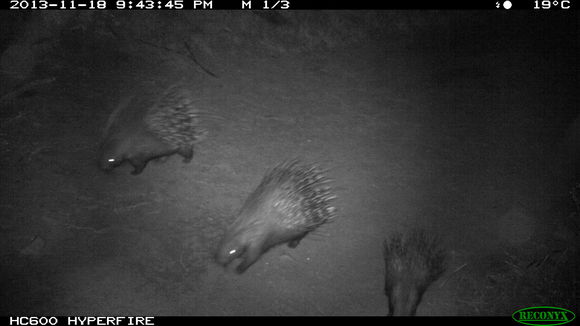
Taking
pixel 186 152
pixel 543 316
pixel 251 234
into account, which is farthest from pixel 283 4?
pixel 543 316

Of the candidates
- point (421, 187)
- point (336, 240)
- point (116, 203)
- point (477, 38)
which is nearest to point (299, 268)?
point (336, 240)

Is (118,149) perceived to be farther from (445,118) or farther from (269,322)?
(445,118)

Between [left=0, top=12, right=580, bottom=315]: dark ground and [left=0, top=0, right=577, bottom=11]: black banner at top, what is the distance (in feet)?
0.58

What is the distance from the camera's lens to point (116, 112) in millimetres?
2986

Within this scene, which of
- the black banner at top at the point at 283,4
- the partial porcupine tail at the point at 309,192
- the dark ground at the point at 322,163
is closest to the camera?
the partial porcupine tail at the point at 309,192

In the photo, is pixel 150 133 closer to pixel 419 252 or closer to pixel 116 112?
pixel 116 112

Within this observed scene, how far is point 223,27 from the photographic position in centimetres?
335

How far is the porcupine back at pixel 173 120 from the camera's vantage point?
2.72 metres

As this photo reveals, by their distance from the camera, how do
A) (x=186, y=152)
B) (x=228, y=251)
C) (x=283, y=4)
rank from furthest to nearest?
(x=283, y=4) → (x=186, y=152) → (x=228, y=251)

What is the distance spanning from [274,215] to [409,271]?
98 centimetres

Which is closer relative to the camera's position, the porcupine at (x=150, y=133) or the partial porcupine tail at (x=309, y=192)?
the partial porcupine tail at (x=309, y=192)

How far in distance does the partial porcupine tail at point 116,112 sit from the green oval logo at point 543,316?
3.37 metres

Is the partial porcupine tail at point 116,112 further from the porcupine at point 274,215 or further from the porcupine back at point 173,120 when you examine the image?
the porcupine at point 274,215

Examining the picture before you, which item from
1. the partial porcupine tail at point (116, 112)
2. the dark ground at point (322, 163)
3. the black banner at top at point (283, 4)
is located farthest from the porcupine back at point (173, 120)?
the black banner at top at point (283, 4)
